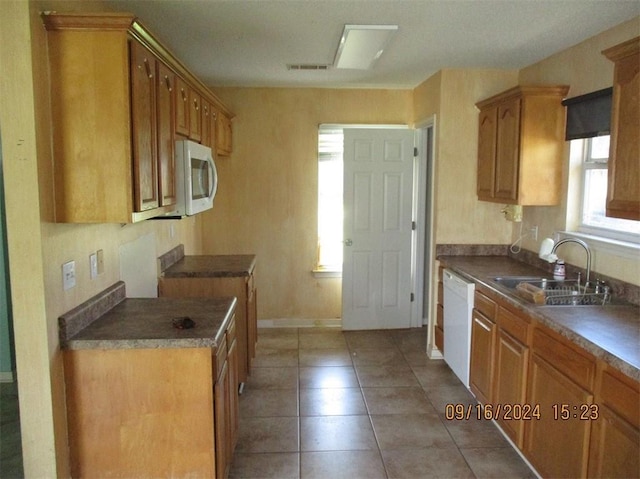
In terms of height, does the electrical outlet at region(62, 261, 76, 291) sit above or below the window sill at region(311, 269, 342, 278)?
above

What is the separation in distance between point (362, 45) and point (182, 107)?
3.91ft

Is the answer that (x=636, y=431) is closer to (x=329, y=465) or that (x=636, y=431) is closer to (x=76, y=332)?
(x=329, y=465)

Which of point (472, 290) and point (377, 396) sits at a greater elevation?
point (472, 290)

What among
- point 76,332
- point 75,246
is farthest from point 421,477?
point 75,246

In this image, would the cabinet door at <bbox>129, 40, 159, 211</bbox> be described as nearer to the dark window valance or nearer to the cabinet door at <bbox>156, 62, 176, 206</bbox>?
the cabinet door at <bbox>156, 62, 176, 206</bbox>

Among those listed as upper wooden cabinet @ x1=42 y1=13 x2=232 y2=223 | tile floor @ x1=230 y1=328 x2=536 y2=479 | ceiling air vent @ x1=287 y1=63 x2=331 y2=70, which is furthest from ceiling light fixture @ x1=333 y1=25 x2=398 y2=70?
tile floor @ x1=230 y1=328 x2=536 y2=479

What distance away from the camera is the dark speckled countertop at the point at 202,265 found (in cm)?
341

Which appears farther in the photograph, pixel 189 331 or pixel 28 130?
pixel 189 331

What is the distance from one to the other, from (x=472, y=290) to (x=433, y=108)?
168cm

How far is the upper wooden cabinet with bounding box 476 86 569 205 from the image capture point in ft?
10.6

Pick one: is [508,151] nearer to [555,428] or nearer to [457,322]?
[457,322]

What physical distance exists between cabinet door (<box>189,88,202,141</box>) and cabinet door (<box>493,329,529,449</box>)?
2159mm

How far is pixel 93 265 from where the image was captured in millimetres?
2348

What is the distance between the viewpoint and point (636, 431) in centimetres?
172
